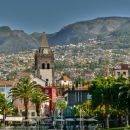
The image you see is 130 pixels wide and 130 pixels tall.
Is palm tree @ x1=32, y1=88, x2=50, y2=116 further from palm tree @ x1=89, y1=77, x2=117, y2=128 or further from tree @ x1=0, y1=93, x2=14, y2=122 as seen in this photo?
palm tree @ x1=89, y1=77, x2=117, y2=128

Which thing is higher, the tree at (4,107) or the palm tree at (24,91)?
the palm tree at (24,91)

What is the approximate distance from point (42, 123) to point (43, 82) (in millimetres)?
66692

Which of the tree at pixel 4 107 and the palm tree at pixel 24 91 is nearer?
the palm tree at pixel 24 91

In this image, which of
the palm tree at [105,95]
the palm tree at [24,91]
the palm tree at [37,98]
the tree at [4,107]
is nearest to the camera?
the palm tree at [105,95]

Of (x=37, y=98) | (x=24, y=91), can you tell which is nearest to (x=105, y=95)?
(x=24, y=91)

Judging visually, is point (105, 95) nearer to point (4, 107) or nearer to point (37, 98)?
point (37, 98)

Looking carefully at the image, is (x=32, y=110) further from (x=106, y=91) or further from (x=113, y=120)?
(x=106, y=91)

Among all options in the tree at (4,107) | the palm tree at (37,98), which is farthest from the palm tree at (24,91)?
the tree at (4,107)

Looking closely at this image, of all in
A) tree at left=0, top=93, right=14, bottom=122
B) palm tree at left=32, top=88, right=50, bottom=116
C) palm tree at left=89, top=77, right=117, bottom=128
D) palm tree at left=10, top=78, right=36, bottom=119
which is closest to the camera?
palm tree at left=89, top=77, right=117, bottom=128

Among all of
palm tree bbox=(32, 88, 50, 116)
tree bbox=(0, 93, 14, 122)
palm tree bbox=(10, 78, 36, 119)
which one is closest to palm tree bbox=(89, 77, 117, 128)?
palm tree bbox=(10, 78, 36, 119)

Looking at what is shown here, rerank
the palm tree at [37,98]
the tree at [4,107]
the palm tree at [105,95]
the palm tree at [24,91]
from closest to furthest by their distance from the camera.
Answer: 1. the palm tree at [105,95]
2. the palm tree at [24,91]
3. the tree at [4,107]
4. the palm tree at [37,98]

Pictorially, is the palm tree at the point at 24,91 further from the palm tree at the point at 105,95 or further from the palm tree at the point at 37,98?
the palm tree at the point at 105,95

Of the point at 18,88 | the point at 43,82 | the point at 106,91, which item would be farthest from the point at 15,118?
the point at 43,82

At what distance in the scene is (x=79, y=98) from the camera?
6781 inches
